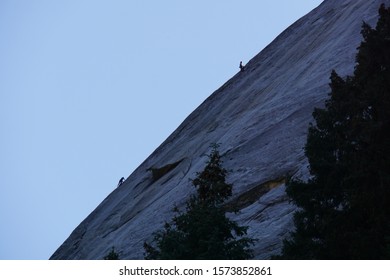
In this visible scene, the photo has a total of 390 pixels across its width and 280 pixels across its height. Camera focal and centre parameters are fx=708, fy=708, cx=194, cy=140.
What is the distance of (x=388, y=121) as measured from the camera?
48.1ft

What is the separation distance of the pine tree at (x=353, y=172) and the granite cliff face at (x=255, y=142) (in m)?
3.81

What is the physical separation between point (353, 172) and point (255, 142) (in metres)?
13.1

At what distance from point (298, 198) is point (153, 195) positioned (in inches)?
650

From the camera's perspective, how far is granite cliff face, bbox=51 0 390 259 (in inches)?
934

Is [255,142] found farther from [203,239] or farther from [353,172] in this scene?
[353,172]

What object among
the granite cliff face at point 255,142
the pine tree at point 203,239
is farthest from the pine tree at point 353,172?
the granite cliff face at point 255,142

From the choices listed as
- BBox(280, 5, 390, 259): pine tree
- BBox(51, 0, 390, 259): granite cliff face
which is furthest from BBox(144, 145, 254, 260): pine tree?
BBox(51, 0, 390, 259): granite cliff face

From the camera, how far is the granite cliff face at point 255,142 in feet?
77.8

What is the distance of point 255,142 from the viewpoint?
90.0 feet

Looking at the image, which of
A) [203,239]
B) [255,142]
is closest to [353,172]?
[203,239]

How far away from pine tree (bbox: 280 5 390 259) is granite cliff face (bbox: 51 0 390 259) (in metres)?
3.81

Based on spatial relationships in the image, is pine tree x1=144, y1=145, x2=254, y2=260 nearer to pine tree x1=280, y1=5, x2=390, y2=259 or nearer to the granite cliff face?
pine tree x1=280, y1=5, x2=390, y2=259

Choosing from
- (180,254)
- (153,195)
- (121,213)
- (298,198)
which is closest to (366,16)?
(153,195)

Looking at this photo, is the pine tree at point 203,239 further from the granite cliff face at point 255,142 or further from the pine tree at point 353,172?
the granite cliff face at point 255,142
